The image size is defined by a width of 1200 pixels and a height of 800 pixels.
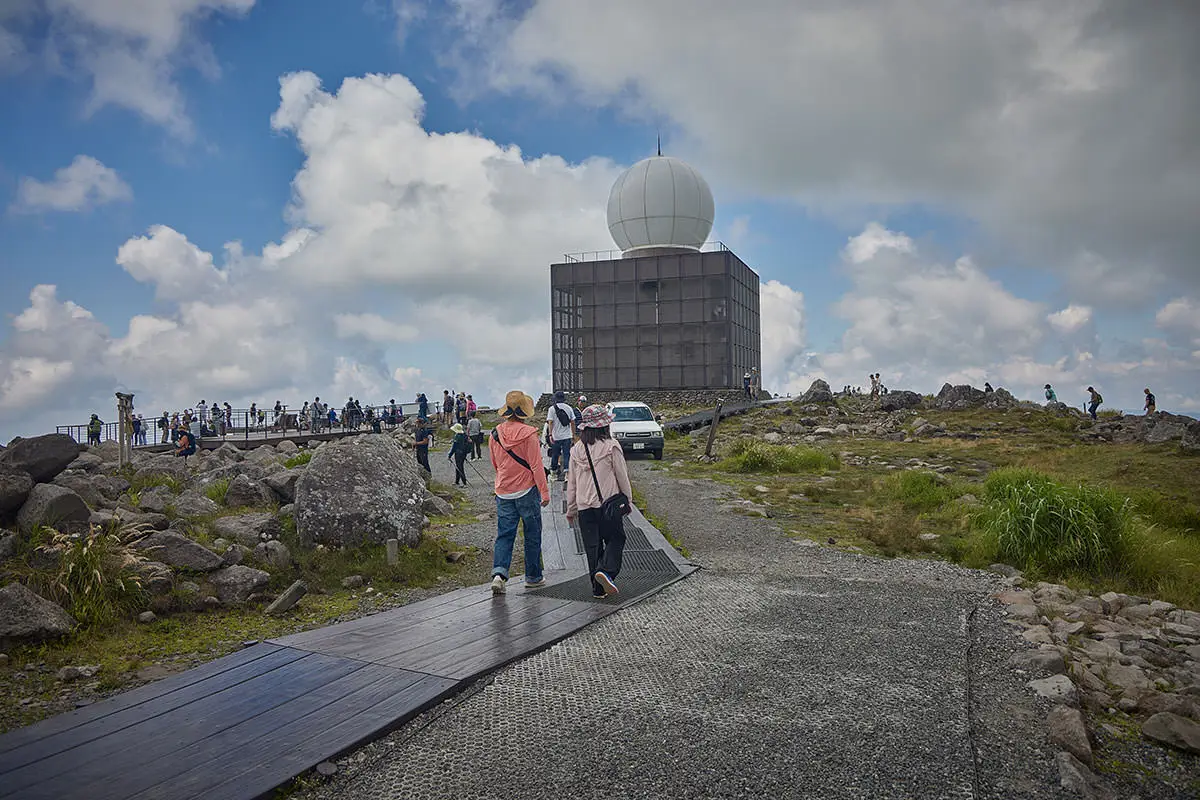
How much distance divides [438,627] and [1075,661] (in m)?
4.51

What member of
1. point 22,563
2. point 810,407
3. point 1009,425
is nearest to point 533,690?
point 22,563

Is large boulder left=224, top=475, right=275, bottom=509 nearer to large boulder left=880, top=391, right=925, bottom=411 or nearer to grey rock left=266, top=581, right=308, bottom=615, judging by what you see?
grey rock left=266, top=581, right=308, bottom=615

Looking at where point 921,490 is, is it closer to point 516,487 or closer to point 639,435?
point 516,487

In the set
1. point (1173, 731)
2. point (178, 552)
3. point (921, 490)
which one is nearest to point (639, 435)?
point (921, 490)

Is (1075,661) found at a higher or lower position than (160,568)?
lower

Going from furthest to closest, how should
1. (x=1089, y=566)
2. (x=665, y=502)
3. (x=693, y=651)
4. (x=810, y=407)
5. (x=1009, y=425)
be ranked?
(x=810, y=407) → (x=1009, y=425) → (x=665, y=502) → (x=1089, y=566) → (x=693, y=651)

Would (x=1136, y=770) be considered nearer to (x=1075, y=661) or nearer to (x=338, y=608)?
(x=1075, y=661)

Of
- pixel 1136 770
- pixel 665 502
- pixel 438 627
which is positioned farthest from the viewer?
pixel 665 502

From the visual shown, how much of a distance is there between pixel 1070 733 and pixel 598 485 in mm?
3932

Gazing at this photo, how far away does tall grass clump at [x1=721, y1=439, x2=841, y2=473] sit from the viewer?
61.7ft

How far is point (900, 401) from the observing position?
3656 cm

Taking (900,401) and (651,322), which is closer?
(900,401)

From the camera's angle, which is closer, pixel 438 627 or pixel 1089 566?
pixel 438 627

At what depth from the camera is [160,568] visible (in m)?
6.73
